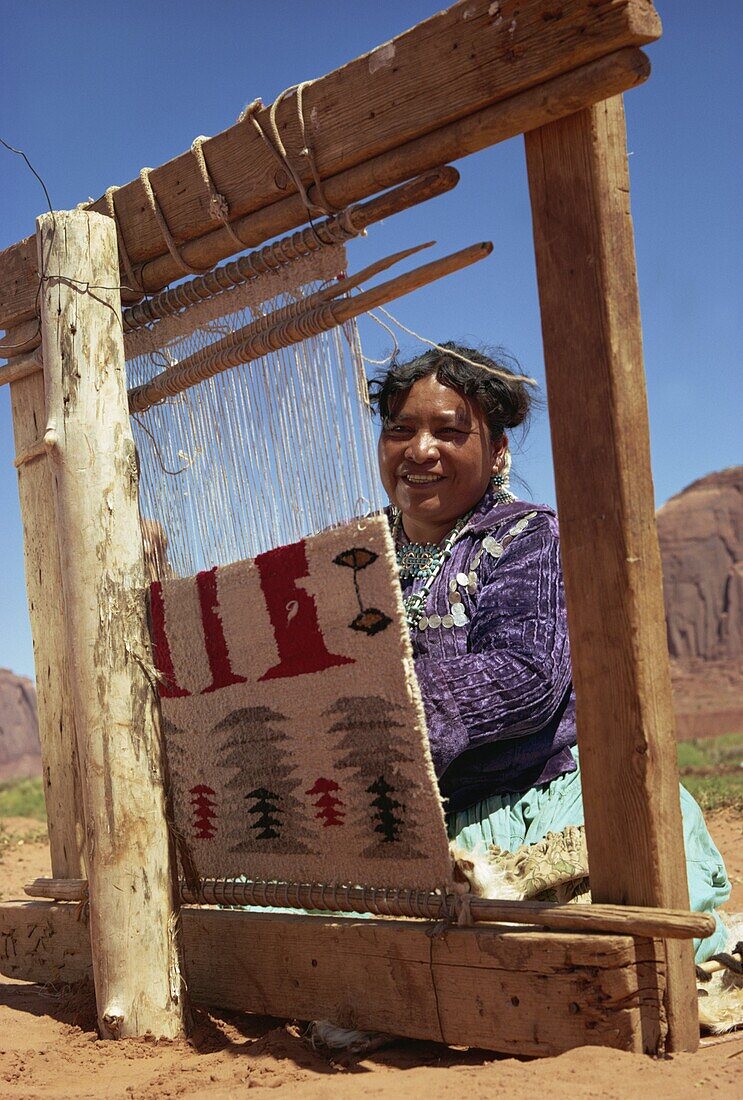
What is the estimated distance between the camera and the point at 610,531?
246 cm

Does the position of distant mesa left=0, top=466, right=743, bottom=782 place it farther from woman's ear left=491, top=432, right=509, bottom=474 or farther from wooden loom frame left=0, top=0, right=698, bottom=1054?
wooden loom frame left=0, top=0, right=698, bottom=1054

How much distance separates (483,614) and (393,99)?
145 centimetres

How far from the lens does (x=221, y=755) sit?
10.1 ft

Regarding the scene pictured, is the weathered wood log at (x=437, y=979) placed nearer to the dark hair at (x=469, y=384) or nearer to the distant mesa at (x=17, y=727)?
the dark hair at (x=469, y=384)

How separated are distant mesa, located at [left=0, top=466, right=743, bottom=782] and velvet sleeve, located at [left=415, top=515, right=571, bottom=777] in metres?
38.5

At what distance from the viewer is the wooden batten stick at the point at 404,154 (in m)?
2.37

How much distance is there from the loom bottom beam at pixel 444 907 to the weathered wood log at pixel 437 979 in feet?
0.12

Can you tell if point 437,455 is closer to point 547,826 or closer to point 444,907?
point 547,826

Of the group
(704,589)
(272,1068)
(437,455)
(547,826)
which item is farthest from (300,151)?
(704,589)

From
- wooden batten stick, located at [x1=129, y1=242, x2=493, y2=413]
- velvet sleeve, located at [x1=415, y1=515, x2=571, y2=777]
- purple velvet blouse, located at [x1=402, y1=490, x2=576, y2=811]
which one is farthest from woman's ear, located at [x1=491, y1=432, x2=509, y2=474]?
wooden batten stick, located at [x1=129, y1=242, x2=493, y2=413]

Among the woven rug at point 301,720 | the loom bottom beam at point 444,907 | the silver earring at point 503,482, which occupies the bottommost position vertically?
the loom bottom beam at point 444,907

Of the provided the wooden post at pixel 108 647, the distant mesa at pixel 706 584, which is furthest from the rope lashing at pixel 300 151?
the distant mesa at pixel 706 584

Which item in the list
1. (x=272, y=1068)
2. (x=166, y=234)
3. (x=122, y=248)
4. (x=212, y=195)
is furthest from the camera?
(x=122, y=248)

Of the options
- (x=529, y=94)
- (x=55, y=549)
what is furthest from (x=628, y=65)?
(x=55, y=549)
